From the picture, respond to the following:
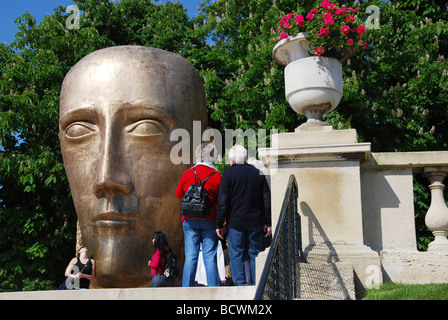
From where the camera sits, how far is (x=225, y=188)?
4.79 m

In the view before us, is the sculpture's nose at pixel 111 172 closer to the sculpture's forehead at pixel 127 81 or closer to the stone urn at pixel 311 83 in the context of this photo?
the sculpture's forehead at pixel 127 81

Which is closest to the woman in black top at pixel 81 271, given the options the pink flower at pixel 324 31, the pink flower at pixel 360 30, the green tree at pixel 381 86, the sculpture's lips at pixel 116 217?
the sculpture's lips at pixel 116 217

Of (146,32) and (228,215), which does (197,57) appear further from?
(228,215)

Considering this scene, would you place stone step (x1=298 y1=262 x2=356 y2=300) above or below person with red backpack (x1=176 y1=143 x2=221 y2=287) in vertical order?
below

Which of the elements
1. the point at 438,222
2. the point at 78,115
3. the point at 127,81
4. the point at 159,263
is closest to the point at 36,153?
the point at 78,115

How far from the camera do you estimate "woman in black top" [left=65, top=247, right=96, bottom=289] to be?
616 cm

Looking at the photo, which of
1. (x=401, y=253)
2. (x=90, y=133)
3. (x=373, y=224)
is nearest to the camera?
(x=401, y=253)

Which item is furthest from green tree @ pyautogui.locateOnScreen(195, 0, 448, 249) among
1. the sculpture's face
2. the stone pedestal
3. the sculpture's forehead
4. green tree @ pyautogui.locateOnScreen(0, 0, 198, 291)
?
the stone pedestal

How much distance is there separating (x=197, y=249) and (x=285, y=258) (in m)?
1.65

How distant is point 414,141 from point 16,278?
908 cm

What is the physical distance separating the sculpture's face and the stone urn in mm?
2133

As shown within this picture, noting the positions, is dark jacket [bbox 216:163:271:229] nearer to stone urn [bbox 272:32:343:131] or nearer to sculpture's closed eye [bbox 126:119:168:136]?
stone urn [bbox 272:32:343:131]

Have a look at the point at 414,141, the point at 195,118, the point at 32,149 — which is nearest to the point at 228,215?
the point at 195,118

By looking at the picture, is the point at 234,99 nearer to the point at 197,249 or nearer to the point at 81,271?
the point at 81,271
